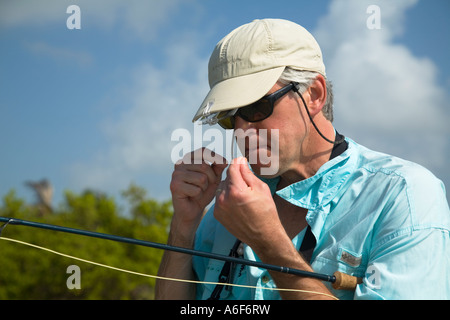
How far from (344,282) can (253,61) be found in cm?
118

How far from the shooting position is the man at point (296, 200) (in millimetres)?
1876

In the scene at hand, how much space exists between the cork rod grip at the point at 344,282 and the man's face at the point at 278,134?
75 centimetres

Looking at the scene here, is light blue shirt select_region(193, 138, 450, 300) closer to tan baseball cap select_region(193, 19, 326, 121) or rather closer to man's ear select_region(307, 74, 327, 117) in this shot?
man's ear select_region(307, 74, 327, 117)

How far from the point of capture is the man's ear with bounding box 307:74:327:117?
8.32 ft

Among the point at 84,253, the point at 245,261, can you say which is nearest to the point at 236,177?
the point at 245,261

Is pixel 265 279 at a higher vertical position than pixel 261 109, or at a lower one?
lower

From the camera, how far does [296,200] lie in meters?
2.49

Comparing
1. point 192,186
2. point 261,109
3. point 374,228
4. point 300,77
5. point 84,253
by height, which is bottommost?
point 84,253

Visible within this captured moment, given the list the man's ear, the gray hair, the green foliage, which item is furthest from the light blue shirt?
the green foliage

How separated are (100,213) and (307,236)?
7.65 m

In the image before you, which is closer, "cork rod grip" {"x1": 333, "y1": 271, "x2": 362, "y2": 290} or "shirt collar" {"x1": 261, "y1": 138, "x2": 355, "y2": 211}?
"cork rod grip" {"x1": 333, "y1": 271, "x2": 362, "y2": 290}

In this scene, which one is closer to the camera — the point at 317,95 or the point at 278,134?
the point at 278,134

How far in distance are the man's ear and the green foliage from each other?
19.8 ft

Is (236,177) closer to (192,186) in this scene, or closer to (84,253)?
(192,186)
